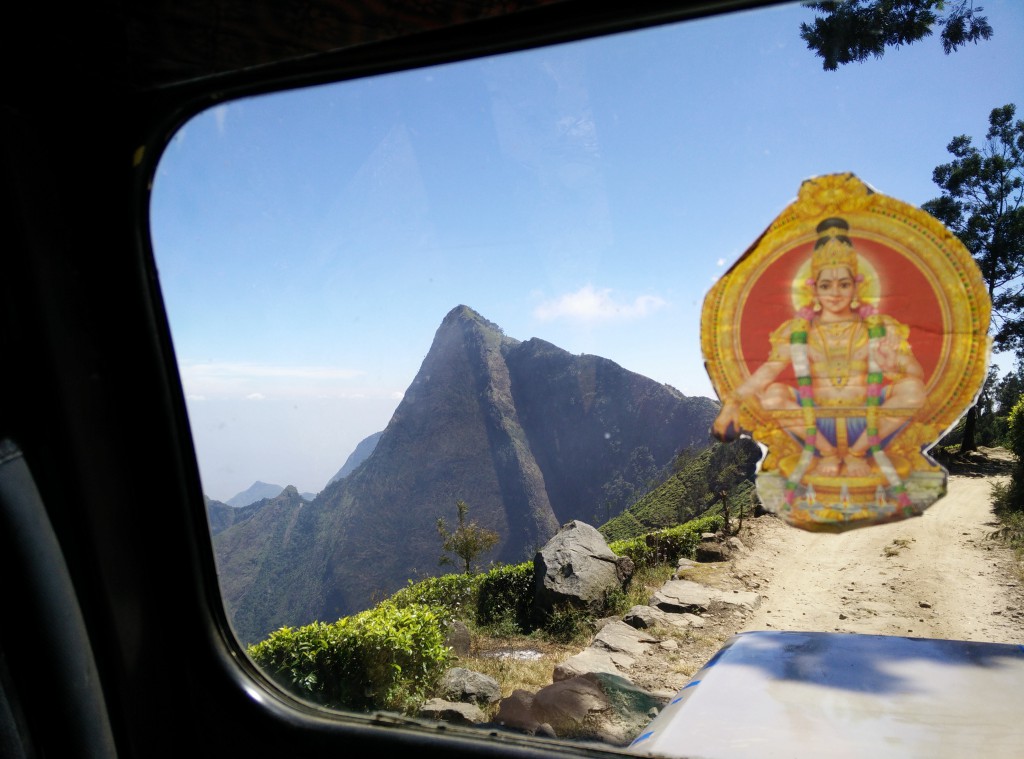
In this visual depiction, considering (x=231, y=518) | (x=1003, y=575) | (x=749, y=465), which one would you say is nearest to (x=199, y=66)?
(x=231, y=518)

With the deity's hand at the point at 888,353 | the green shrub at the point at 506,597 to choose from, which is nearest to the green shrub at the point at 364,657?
the green shrub at the point at 506,597

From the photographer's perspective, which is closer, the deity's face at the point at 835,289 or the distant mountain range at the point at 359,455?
the deity's face at the point at 835,289

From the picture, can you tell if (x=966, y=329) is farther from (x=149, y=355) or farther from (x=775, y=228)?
(x=149, y=355)

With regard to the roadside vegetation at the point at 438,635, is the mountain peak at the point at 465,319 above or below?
above

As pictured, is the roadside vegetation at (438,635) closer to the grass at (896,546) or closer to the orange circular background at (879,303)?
the grass at (896,546)

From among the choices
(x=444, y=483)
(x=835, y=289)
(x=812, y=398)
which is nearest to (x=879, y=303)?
(x=835, y=289)

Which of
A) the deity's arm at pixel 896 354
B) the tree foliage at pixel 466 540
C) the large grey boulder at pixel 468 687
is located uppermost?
the deity's arm at pixel 896 354

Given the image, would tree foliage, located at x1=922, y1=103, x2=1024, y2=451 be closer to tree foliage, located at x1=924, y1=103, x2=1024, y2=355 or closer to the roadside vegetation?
tree foliage, located at x1=924, y1=103, x2=1024, y2=355
